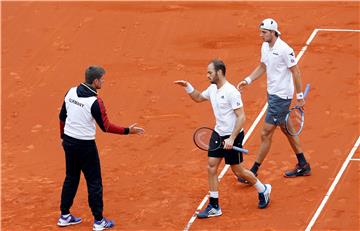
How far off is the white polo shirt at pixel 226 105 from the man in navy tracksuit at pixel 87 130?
106 centimetres

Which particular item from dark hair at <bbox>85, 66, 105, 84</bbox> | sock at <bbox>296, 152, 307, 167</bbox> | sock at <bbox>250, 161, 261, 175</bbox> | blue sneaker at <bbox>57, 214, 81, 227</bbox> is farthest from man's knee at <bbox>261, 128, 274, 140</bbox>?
blue sneaker at <bbox>57, 214, 81, 227</bbox>

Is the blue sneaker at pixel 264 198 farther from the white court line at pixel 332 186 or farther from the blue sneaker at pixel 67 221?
the blue sneaker at pixel 67 221

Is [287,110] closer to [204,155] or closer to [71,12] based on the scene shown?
[204,155]

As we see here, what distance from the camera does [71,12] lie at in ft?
68.1

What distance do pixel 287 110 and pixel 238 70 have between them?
15.3 feet

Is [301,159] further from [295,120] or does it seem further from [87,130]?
[87,130]

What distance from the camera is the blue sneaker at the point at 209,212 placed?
12137 millimetres

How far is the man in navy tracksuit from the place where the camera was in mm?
11461

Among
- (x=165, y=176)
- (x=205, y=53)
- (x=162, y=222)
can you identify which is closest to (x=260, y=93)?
(x=205, y=53)

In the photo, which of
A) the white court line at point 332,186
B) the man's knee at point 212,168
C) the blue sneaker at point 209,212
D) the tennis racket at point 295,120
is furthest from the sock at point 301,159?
the man's knee at point 212,168

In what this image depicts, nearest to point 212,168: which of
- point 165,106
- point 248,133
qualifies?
point 248,133

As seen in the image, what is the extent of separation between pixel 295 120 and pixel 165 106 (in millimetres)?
3704

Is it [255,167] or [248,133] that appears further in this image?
[248,133]

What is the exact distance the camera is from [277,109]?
12.7 metres
